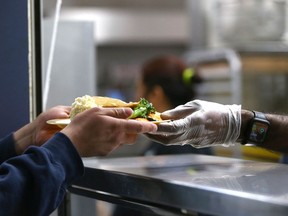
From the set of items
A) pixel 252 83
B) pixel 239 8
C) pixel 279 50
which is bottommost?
pixel 252 83

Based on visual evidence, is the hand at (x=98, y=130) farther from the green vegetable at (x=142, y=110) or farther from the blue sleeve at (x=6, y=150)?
the blue sleeve at (x=6, y=150)

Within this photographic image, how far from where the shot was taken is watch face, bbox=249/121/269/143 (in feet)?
4.48

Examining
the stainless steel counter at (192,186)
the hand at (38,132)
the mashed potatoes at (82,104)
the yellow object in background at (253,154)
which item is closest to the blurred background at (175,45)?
the yellow object in background at (253,154)

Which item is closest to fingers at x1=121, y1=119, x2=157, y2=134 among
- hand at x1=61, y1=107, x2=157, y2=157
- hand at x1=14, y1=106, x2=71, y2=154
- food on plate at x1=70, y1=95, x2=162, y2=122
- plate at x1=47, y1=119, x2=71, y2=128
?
hand at x1=61, y1=107, x2=157, y2=157

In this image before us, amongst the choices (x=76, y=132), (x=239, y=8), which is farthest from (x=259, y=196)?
(x=239, y=8)

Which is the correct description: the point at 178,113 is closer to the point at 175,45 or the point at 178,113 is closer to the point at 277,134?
the point at 277,134

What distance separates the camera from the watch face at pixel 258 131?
4.48 ft

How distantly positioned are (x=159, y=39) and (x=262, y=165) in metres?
7.69

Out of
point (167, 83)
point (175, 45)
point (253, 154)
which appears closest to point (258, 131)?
point (167, 83)

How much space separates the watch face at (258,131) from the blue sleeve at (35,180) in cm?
60

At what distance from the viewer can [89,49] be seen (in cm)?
203

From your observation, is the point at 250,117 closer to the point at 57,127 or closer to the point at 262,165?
the point at 262,165

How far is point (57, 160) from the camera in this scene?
91 centimetres

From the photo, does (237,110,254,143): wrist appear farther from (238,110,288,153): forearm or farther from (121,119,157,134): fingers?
(121,119,157,134): fingers
